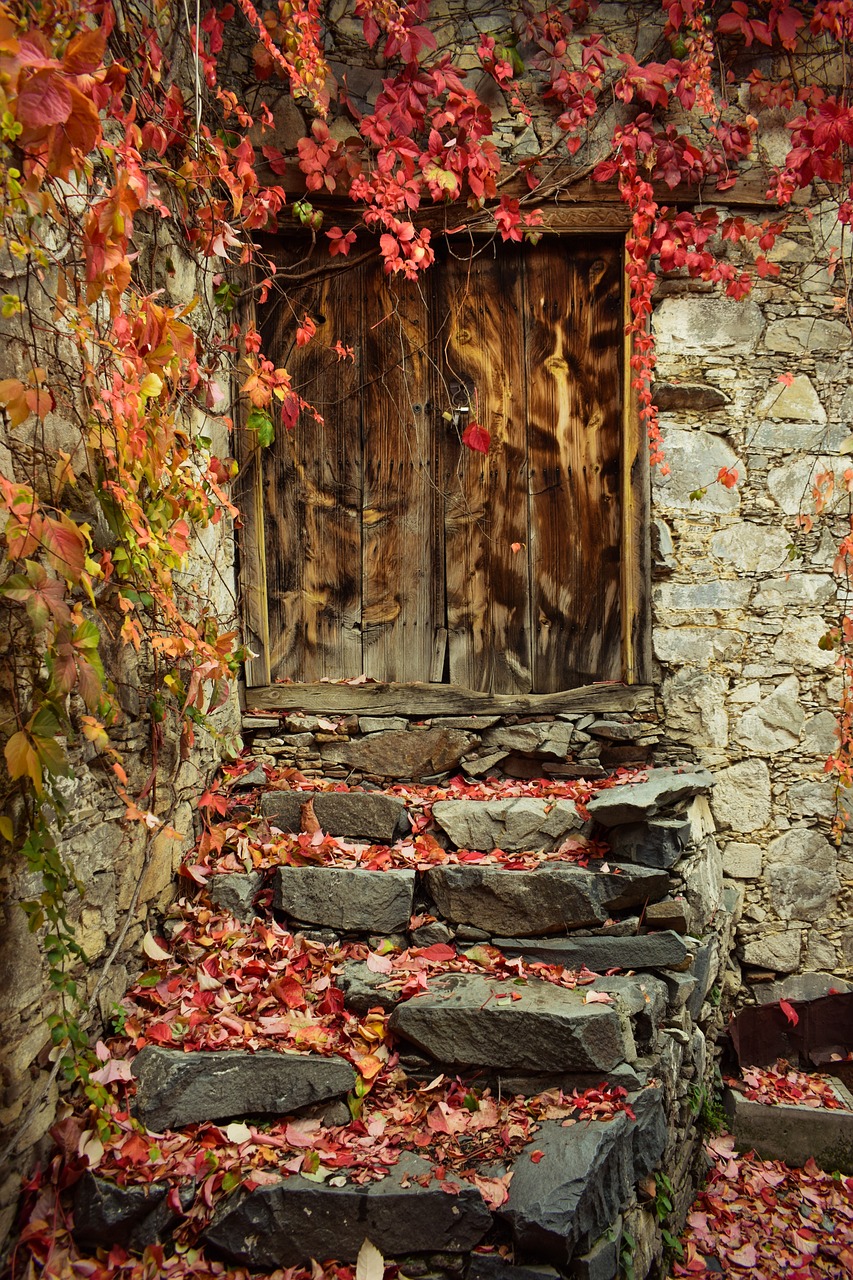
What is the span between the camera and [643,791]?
288 centimetres

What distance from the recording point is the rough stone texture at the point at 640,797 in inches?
109

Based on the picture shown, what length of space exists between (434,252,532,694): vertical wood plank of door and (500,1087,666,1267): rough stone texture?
166 cm

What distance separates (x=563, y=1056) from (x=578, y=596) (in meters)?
1.74

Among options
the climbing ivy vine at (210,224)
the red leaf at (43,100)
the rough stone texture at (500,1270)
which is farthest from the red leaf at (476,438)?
the rough stone texture at (500,1270)

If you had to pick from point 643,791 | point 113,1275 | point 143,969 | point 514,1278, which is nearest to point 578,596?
point 643,791

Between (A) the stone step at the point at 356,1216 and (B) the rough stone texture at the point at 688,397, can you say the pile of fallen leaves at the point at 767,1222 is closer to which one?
(A) the stone step at the point at 356,1216

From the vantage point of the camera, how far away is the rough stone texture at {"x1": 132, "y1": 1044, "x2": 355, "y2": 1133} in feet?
6.91

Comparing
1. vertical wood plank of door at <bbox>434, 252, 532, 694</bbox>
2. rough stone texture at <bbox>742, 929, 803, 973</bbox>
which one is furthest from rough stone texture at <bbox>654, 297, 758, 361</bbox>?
rough stone texture at <bbox>742, 929, 803, 973</bbox>

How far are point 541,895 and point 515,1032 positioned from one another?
479 mm

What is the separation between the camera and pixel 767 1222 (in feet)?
8.92

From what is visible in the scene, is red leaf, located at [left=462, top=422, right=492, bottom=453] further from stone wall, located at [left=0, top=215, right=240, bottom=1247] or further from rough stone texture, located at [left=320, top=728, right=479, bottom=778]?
rough stone texture, located at [left=320, top=728, right=479, bottom=778]

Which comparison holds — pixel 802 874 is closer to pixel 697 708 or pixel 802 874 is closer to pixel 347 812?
pixel 697 708

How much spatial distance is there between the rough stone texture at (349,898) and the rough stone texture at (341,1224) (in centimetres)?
83

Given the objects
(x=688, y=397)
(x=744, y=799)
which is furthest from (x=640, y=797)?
(x=688, y=397)
